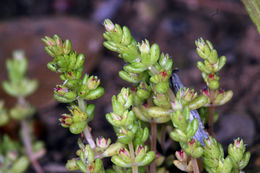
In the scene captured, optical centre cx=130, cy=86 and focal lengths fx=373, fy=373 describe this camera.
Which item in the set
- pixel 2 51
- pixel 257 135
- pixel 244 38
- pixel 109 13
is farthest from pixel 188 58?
pixel 2 51

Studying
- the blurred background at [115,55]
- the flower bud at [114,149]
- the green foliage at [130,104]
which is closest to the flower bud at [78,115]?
the green foliage at [130,104]

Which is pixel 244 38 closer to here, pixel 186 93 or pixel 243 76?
pixel 243 76

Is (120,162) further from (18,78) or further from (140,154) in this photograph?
(18,78)

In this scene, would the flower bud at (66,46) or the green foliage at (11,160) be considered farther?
the green foliage at (11,160)

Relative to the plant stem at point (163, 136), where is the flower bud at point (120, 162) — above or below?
above

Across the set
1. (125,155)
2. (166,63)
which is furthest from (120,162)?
(166,63)

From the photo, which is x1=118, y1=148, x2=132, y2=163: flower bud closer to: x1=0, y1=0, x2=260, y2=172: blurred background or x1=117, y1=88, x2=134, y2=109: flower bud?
x1=117, y1=88, x2=134, y2=109: flower bud

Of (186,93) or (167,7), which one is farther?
(167,7)

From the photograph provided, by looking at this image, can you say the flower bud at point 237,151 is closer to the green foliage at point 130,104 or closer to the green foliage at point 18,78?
the green foliage at point 130,104
